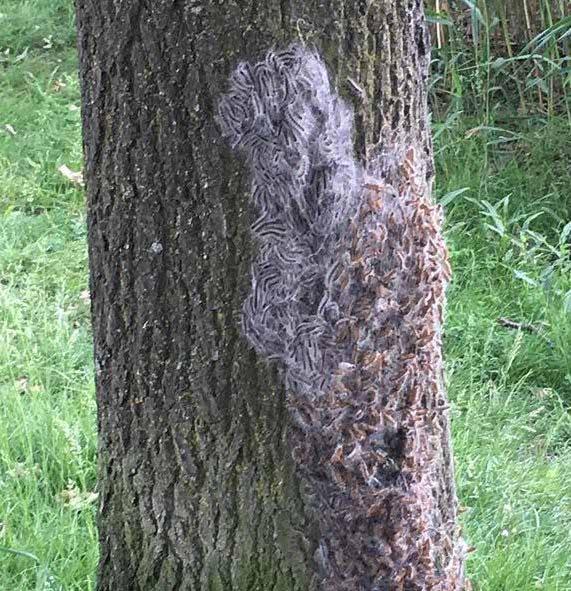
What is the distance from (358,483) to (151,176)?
0.62 meters

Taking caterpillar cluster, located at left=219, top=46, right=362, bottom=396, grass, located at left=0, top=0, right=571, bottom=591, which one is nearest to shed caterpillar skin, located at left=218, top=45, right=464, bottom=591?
caterpillar cluster, located at left=219, top=46, right=362, bottom=396

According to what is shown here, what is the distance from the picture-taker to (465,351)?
11.1 ft

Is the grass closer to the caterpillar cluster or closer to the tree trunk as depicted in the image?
the tree trunk

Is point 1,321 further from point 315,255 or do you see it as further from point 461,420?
point 315,255

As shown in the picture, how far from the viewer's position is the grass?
2.39 m

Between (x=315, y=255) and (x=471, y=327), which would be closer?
(x=315, y=255)

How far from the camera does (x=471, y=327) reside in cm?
344

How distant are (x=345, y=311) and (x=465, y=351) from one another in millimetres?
1849

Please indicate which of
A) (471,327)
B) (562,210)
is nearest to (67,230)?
(471,327)

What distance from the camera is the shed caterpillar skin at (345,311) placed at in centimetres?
154

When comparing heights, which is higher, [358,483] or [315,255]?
[315,255]

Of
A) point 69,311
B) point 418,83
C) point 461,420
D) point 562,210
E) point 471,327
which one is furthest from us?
point 562,210

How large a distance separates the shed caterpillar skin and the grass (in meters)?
0.70

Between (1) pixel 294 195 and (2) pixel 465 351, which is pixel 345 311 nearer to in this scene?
(1) pixel 294 195
